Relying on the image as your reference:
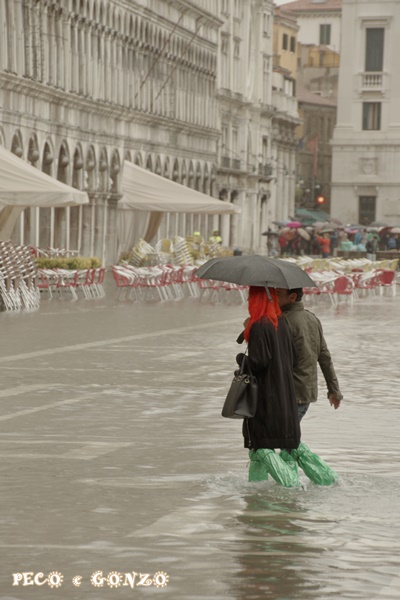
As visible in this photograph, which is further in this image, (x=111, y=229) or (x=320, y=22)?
(x=320, y=22)

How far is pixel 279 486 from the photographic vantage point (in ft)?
34.8

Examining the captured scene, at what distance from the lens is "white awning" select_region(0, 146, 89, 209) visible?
99.8ft

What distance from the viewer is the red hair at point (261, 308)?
33.3 ft

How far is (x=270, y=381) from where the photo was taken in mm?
10141

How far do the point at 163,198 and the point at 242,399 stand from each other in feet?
122

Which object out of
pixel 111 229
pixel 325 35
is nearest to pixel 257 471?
pixel 111 229

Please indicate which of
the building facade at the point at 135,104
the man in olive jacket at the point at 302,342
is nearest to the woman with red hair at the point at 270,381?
the man in olive jacket at the point at 302,342

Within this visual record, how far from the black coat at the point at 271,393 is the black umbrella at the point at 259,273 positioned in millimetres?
249

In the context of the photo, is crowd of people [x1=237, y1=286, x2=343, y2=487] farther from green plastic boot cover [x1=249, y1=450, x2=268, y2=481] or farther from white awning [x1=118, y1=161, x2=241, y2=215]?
white awning [x1=118, y1=161, x2=241, y2=215]

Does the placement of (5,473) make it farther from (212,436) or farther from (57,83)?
(57,83)

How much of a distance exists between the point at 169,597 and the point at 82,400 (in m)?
8.31

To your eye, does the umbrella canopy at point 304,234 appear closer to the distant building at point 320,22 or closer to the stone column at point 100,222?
the stone column at point 100,222

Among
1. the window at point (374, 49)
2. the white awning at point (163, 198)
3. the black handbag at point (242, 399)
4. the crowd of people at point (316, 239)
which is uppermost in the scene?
the window at point (374, 49)

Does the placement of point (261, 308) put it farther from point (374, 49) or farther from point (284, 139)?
point (374, 49)
